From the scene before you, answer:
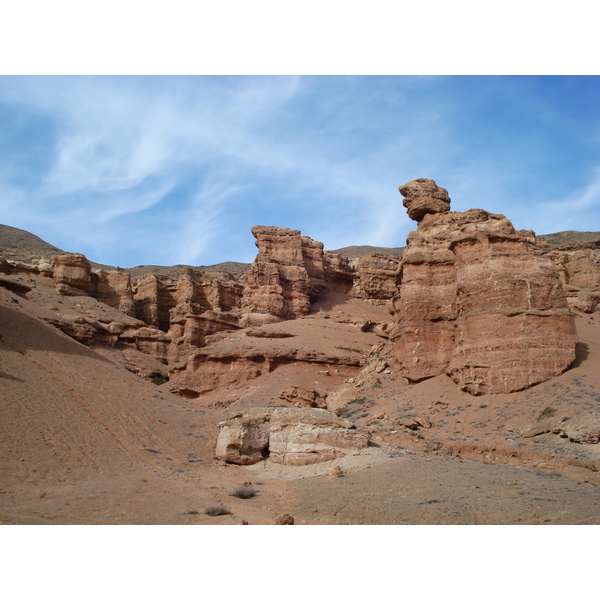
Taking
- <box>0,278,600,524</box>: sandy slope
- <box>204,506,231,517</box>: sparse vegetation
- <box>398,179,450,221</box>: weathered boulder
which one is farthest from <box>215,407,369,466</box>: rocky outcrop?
<box>398,179,450,221</box>: weathered boulder

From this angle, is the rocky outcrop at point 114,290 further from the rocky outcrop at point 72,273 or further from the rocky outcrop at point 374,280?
the rocky outcrop at point 374,280

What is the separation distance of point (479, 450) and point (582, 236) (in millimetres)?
84560

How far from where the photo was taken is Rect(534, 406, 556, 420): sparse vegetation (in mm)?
17998

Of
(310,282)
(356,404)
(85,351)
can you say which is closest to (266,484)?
(85,351)

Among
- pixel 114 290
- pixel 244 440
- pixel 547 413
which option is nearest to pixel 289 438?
pixel 244 440

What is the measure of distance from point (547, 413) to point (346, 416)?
29.9ft

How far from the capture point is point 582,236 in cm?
9019

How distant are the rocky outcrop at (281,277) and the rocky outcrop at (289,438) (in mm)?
29973

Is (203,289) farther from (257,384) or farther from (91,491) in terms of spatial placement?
(91,491)

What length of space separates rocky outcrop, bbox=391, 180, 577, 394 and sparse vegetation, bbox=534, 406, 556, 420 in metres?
1.96

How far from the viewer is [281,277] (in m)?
50.1

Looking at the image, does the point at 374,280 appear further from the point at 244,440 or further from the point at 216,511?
the point at 216,511

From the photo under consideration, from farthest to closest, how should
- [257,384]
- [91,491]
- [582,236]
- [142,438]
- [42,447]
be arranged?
[582,236] < [257,384] < [142,438] < [42,447] < [91,491]

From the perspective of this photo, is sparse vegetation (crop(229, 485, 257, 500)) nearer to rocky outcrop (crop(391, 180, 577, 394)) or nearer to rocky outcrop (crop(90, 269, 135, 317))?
rocky outcrop (crop(391, 180, 577, 394))
